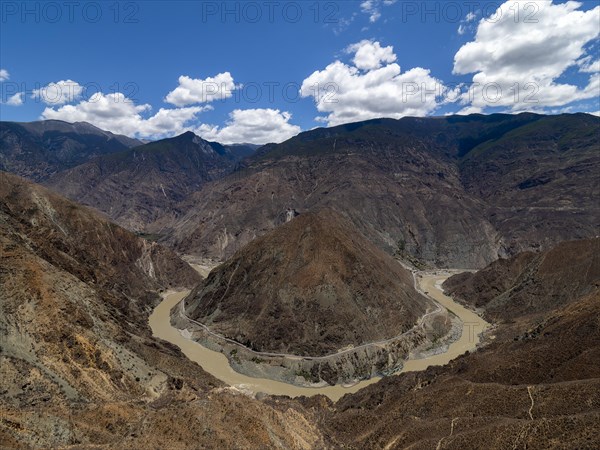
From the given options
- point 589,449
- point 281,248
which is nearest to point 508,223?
point 281,248

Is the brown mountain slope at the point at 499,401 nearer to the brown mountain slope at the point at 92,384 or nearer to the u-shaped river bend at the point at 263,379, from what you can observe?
the brown mountain slope at the point at 92,384

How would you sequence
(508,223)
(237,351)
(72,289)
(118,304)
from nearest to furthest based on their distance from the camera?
(72,289) < (237,351) < (118,304) < (508,223)

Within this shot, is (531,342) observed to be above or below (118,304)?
below

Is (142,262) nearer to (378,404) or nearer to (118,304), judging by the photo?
(118,304)

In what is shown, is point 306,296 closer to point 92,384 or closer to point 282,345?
point 282,345

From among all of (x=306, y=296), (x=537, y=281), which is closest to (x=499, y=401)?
(x=306, y=296)

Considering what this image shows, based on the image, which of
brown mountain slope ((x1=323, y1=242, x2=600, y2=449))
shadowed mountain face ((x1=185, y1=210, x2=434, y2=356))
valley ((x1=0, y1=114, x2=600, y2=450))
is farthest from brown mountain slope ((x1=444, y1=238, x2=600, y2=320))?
brown mountain slope ((x1=323, y1=242, x2=600, y2=449))

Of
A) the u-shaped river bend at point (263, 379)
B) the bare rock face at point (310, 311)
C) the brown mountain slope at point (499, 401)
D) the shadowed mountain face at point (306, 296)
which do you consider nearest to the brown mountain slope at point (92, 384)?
the brown mountain slope at point (499, 401)
